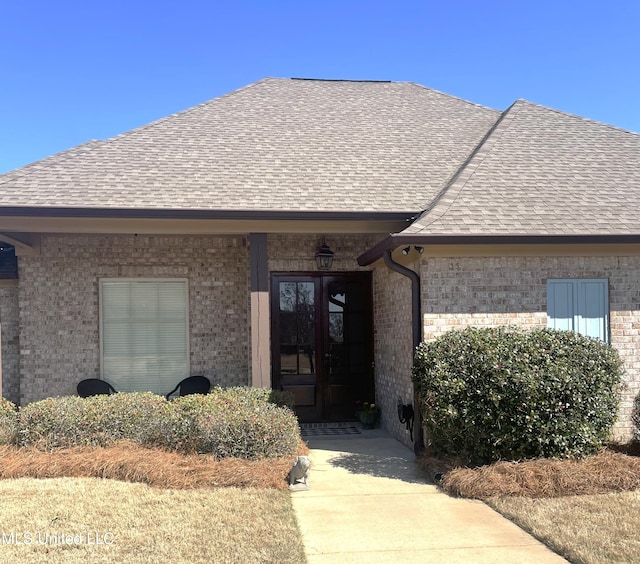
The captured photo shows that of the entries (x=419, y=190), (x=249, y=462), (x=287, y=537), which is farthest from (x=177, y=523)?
(x=419, y=190)

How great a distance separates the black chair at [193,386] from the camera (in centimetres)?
873

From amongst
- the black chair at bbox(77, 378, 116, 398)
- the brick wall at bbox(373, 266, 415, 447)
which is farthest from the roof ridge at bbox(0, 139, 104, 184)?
the brick wall at bbox(373, 266, 415, 447)

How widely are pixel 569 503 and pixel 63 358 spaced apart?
7.14 meters

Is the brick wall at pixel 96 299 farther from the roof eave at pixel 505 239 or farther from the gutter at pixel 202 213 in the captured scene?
the roof eave at pixel 505 239

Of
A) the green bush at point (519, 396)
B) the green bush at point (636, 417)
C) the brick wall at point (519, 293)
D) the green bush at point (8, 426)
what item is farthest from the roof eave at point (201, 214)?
the green bush at point (636, 417)

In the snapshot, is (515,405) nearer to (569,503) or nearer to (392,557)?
(569,503)

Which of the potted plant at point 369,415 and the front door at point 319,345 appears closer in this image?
the potted plant at point 369,415

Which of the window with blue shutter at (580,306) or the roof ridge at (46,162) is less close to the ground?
the roof ridge at (46,162)

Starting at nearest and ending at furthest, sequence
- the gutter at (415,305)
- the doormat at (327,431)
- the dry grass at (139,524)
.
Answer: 1. the dry grass at (139,524)
2. the gutter at (415,305)
3. the doormat at (327,431)

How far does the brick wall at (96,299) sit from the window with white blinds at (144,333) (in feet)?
0.44

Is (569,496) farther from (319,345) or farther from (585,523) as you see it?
(319,345)

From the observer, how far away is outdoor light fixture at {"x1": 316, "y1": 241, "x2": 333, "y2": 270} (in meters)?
8.81

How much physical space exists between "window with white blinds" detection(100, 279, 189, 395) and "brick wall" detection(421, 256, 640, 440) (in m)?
4.16

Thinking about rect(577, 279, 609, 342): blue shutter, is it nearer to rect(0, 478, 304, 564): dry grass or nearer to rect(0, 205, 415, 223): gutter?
rect(0, 205, 415, 223): gutter
